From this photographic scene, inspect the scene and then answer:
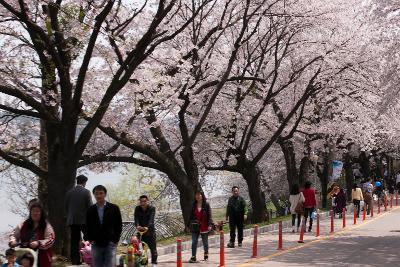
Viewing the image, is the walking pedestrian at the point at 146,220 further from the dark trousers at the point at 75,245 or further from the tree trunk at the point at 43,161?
the tree trunk at the point at 43,161

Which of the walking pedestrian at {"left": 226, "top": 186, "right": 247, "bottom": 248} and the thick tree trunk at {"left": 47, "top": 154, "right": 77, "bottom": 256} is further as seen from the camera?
the walking pedestrian at {"left": 226, "top": 186, "right": 247, "bottom": 248}

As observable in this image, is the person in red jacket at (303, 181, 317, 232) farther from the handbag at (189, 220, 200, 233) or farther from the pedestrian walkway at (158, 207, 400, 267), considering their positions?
the handbag at (189, 220, 200, 233)

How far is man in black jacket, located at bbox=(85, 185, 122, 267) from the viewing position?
9266 mm

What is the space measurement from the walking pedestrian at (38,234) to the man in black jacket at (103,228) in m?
0.61

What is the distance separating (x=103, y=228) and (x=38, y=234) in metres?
0.89

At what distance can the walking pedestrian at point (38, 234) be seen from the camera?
882 centimetres

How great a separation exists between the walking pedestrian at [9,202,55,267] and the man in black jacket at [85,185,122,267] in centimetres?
61

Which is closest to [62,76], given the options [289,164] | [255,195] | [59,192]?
[59,192]

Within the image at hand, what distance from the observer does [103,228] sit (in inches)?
365

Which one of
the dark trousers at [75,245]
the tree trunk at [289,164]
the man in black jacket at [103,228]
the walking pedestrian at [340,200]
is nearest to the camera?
the man in black jacket at [103,228]

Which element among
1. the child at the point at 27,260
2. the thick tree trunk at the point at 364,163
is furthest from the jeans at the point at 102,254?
the thick tree trunk at the point at 364,163

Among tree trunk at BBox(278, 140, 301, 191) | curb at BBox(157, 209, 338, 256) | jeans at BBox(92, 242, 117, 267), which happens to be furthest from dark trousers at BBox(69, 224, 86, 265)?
tree trunk at BBox(278, 140, 301, 191)

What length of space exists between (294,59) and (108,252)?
22490 millimetres

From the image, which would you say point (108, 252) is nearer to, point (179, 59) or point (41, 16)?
point (41, 16)
